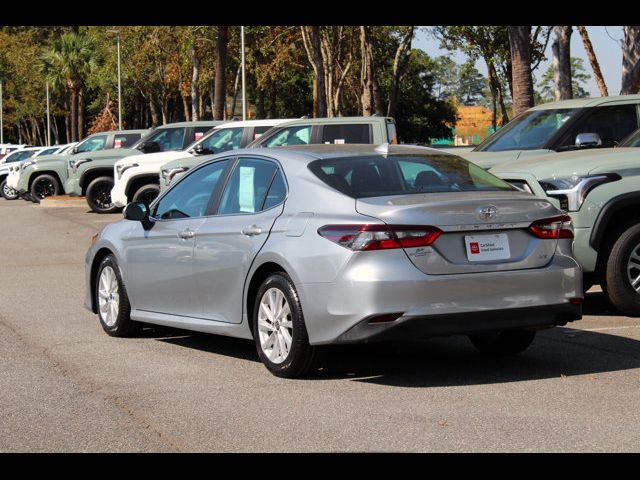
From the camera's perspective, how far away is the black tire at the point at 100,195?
→ 90.7ft

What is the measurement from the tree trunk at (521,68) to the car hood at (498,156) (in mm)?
11776

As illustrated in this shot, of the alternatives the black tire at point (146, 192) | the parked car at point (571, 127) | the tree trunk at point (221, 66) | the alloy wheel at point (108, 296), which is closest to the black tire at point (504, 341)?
the alloy wheel at point (108, 296)

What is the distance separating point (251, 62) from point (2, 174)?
1963 cm

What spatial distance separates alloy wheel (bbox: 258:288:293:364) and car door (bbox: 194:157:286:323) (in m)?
0.31

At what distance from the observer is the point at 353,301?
7.29 meters

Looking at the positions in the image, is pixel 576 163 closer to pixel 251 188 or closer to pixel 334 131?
pixel 251 188

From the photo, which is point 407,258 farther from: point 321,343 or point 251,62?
point 251,62

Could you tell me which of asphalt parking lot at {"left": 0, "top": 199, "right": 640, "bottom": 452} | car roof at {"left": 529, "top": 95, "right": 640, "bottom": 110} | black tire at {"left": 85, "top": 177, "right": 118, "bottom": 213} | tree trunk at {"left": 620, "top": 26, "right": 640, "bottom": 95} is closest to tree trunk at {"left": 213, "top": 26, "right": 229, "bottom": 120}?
black tire at {"left": 85, "top": 177, "right": 118, "bottom": 213}

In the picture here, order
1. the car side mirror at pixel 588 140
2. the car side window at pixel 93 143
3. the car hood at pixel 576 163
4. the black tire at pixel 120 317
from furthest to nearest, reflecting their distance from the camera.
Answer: the car side window at pixel 93 143 → the car side mirror at pixel 588 140 → the car hood at pixel 576 163 → the black tire at pixel 120 317

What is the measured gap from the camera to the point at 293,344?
25.1 feet

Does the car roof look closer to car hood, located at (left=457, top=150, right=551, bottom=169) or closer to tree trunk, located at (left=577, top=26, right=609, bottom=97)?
car hood, located at (left=457, top=150, right=551, bottom=169)

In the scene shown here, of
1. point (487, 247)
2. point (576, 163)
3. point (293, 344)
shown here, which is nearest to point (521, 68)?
point (576, 163)

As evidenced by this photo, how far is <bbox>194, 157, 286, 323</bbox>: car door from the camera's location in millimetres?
8148

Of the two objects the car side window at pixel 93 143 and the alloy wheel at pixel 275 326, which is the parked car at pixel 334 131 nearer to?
the car side window at pixel 93 143
